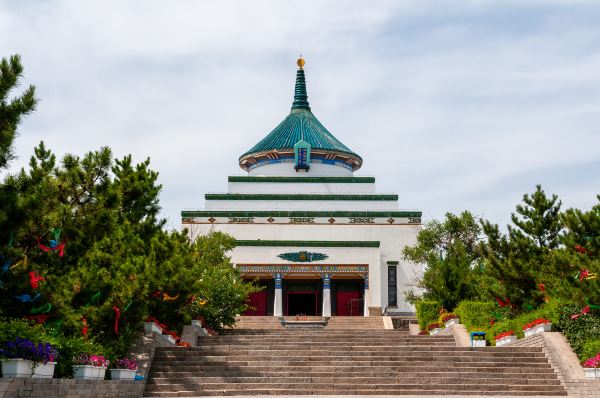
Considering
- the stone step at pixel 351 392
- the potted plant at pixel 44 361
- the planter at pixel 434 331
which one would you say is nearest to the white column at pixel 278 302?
the planter at pixel 434 331

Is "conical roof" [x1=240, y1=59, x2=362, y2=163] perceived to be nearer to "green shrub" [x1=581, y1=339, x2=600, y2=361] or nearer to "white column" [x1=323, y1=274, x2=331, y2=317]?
"white column" [x1=323, y1=274, x2=331, y2=317]

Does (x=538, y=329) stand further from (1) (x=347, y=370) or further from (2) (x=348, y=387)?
(2) (x=348, y=387)

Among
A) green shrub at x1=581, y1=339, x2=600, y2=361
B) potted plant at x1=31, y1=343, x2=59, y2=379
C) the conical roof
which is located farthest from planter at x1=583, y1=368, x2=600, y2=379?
the conical roof

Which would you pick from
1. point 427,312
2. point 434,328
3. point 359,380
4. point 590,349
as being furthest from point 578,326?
point 427,312

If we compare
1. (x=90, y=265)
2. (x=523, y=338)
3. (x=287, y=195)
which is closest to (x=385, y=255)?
(x=287, y=195)

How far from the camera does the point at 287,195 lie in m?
35.9

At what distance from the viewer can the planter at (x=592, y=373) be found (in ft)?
45.4

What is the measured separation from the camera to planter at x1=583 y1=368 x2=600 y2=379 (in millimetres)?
13828

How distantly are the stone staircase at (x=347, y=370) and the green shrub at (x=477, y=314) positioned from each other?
2966 millimetres

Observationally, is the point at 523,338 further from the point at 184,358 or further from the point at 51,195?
the point at 51,195

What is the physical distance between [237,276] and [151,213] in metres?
8.26

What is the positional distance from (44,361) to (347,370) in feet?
24.4

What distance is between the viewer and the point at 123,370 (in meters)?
13.5

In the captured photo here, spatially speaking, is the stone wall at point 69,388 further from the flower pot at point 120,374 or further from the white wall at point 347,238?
the white wall at point 347,238
